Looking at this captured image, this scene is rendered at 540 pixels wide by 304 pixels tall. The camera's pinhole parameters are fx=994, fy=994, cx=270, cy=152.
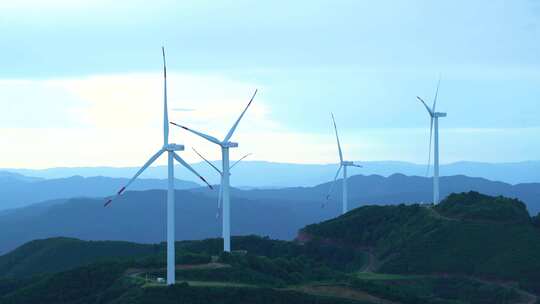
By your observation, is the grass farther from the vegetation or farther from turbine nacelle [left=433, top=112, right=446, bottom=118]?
turbine nacelle [left=433, top=112, right=446, bottom=118]

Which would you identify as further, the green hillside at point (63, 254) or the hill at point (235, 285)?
the green hillside at point (63, 254)

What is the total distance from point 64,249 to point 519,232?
87.0m

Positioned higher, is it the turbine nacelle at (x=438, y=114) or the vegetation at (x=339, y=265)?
the turbine nacelle at (x=438, y=114)

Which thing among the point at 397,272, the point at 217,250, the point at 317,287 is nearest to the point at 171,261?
the point at 317,287

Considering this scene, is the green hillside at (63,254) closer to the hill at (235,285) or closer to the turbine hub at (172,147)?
the hill at (235,285)

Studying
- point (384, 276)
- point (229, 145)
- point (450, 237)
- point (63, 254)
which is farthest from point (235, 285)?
point (63, 254)

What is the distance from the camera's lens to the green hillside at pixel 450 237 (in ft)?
477

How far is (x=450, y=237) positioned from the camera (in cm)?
15725

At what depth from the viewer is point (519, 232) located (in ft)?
509

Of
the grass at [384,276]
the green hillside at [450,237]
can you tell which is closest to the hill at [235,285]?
the grass at [384,276]

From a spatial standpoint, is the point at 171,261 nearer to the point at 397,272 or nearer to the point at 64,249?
the point at 397,272

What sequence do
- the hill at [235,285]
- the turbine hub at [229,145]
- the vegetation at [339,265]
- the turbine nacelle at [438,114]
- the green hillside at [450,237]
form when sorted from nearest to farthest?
1. the hill at [235,285]
2. the vegetation at [339,265]
3. the turbine hub at [229,145]
4. the green hillside at [450,237]
5. the turbine nacelle at [438,114]

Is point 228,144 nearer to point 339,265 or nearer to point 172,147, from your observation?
point 172,147

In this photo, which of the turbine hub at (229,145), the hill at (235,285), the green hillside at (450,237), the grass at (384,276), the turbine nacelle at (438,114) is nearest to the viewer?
the hill at (235,285)
